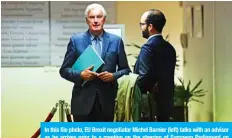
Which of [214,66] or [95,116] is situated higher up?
[214,66]

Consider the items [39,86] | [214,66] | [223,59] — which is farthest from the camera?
[214,66]

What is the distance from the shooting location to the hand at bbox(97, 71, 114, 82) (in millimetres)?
3877

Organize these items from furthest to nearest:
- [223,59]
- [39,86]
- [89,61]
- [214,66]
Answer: [214,66], [223,59], [39,86], [89,61]

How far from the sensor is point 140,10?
3941 millimetres

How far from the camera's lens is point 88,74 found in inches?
152

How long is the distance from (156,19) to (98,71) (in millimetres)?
562

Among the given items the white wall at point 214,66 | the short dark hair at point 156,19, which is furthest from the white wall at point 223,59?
the short dark hair at point 156,19

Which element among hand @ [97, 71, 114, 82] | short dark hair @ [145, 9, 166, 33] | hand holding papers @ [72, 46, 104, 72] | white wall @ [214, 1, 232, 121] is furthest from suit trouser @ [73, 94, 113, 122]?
white wall @ [214, 1, 232, 121]

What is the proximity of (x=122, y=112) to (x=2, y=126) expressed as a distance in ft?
2.93

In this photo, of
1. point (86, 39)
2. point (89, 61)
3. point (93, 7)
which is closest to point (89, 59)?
point (89, 61)

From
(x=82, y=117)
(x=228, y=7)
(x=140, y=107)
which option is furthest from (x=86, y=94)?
(x=228, y=7)

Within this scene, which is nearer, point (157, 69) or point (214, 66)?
point (157, 69)

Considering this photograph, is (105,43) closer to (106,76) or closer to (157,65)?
(106,76)

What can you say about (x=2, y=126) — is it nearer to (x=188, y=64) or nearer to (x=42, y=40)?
(x=42, y=40)
